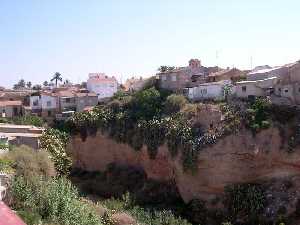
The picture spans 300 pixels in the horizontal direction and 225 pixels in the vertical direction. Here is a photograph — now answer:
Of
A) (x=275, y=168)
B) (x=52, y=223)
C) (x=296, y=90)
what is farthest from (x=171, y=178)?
(x=52, y=223)

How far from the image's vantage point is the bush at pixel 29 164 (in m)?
24.3

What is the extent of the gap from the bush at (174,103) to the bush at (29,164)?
1321 centimetres

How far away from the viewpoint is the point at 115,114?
138 ft

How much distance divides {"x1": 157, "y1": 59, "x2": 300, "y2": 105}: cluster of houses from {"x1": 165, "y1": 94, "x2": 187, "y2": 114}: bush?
2092 millimetres

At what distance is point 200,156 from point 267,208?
18.0 feet

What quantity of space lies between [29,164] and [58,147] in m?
15.9

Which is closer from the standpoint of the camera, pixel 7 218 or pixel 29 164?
pixel 7 218

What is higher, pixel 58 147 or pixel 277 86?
pixel 277 86

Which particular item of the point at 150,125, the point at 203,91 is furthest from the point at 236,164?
the point at 203,91

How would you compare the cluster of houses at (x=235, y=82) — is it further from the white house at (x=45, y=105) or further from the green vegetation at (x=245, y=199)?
the white house at (x=45, y=105)

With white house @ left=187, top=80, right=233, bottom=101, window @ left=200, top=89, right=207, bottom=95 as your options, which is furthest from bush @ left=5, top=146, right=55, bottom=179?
window @ left=200, top=89, right=207, bottom=95

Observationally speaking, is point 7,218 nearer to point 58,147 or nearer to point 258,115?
point 258,115

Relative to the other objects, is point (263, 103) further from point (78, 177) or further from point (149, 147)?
point (78, 177)

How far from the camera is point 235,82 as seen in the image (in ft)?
139
